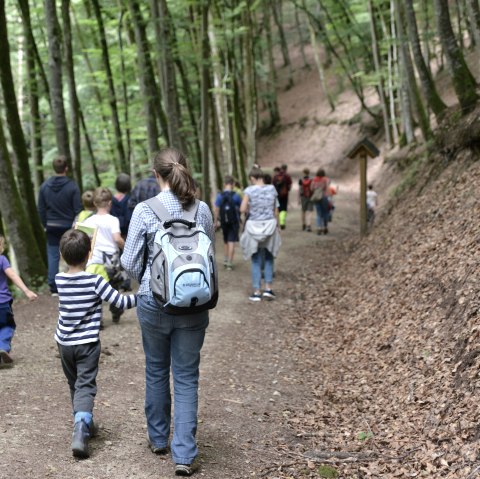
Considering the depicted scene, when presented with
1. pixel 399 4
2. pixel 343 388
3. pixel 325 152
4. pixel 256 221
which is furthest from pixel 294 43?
pixel 343 388

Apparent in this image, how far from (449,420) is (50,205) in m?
7.26

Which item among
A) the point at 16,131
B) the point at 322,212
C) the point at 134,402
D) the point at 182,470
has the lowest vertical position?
the point at 322,212

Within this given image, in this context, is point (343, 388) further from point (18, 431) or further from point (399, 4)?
point (399, 4)

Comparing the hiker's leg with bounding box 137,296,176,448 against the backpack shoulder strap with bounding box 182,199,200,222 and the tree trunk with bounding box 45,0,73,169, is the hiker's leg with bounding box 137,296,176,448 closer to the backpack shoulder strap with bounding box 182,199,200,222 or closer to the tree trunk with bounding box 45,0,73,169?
the backpack shoulder strap with bounding box 182,199,200,222

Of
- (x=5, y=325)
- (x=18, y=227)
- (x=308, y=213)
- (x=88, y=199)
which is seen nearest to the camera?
(x=5, y=325)

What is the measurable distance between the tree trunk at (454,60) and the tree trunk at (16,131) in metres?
8.00

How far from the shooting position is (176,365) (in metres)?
4.83

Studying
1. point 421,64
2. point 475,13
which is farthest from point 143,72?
point 475,13

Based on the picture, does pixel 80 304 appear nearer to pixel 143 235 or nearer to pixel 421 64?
pixel 143 235

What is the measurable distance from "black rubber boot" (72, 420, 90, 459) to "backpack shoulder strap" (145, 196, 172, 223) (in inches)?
65.2

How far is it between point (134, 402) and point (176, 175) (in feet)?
8.50

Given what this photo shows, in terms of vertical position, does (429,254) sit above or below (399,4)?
below

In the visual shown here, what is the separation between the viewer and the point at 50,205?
10430 millimetres

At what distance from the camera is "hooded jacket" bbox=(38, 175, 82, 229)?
10375 mm
